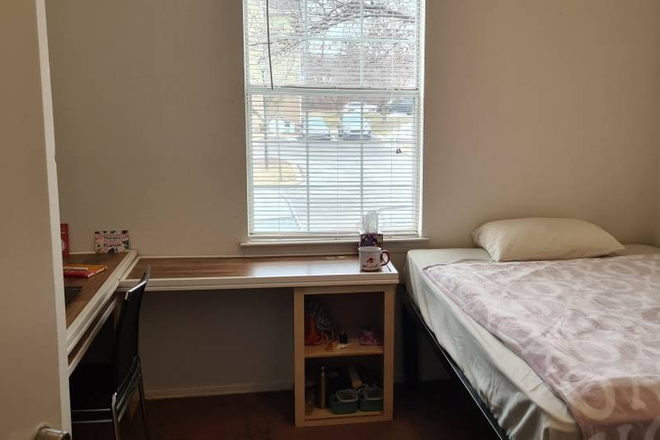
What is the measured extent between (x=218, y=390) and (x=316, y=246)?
966 millimetres

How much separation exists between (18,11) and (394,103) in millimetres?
2041

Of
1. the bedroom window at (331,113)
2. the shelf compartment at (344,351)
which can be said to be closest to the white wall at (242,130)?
the bedroom window at (331,113)

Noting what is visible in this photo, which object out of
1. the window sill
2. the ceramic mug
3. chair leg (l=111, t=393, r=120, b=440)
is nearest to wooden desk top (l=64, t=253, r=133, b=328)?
chair leg (l=111, t=393, r=120, b=440)

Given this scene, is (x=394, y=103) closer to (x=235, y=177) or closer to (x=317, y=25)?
(x=317, y=25)

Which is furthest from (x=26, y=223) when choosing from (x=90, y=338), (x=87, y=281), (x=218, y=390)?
(x=218, y=390)

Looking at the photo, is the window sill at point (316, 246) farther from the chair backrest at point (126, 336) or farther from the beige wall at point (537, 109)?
the chair backrest at point (126, 336)

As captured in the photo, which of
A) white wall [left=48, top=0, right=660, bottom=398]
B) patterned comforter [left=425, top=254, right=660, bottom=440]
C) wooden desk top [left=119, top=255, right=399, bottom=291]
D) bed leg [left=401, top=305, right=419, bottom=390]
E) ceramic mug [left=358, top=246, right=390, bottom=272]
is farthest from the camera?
bed leg [left=401, top=305, right=419, bottom=390]

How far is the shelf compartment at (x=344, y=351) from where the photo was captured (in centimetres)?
215

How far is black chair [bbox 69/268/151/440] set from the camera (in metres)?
1.53

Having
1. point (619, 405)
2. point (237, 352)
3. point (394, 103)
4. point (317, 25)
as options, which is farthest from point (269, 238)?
point (619, 405)

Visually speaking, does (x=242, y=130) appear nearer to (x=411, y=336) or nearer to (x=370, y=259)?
(x=370, y=259)

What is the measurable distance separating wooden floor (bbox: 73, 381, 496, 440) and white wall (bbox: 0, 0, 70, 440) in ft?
5.28

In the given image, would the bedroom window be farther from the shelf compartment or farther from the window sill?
the shelf compartment

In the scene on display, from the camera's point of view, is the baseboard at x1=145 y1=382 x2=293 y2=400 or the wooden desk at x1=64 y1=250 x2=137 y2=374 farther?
the baseboard at x1=145 y1=382 x2=293 y2=400
